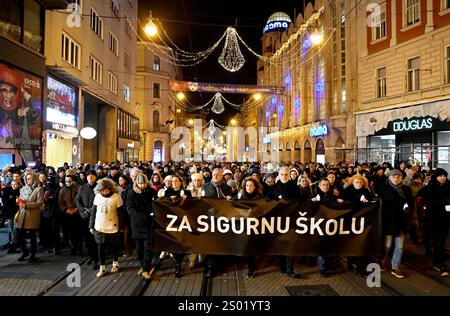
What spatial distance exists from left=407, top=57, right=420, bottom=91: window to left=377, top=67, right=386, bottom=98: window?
2.10 m

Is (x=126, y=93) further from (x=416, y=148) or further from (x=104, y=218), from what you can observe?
(x=104, y=218)

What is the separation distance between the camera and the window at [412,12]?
20.4 metres

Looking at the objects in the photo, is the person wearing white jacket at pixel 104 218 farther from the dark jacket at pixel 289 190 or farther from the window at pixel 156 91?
the window at pixel 156 91

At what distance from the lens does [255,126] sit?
65.8 m

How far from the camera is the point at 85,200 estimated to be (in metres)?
7.62

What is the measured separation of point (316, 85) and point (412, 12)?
13878 mm

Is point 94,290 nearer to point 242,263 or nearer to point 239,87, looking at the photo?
point 242,263

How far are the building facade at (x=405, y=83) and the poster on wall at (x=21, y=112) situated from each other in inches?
674

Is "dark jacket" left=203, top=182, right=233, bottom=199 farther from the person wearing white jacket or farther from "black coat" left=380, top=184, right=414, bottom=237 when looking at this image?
"black coat" left=380, top=184, right=414, bottom=237

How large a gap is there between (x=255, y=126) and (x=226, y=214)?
5992 centimetres

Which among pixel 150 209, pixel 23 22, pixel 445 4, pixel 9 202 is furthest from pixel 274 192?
pixel 445 4

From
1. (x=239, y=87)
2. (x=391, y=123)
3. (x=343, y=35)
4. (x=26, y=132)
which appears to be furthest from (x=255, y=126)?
(x=26, y=132)

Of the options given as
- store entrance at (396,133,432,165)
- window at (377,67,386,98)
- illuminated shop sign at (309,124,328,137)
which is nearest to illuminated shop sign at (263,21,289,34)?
illuminated shop sign at (309,124,328,137)
